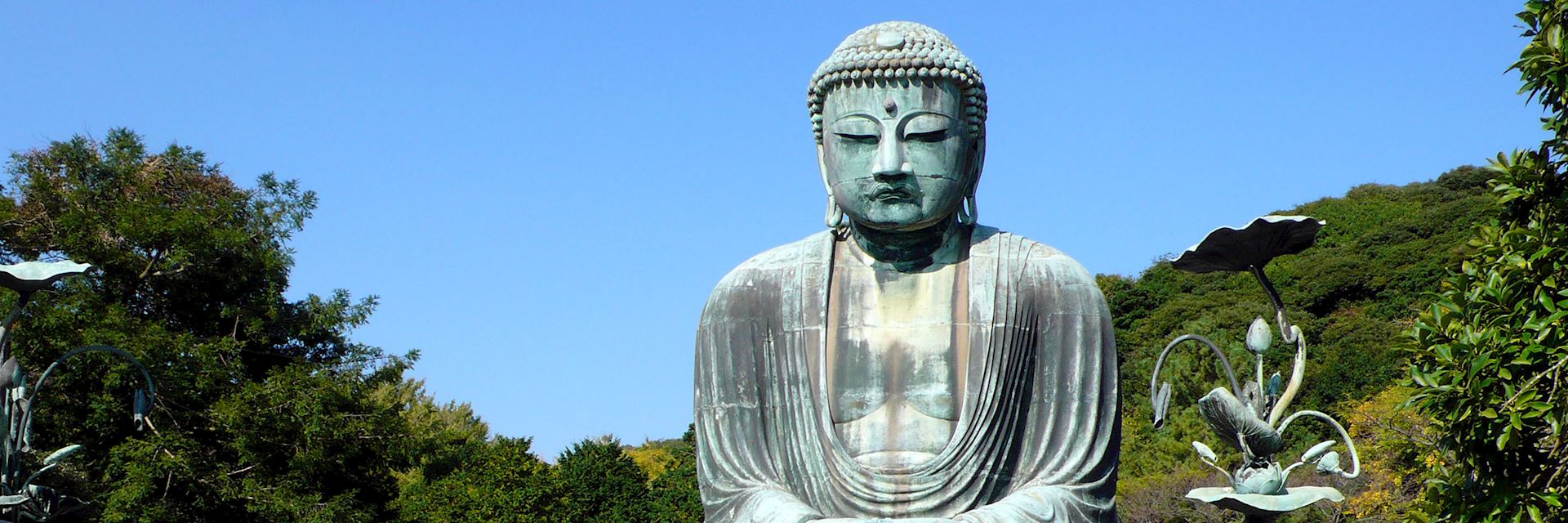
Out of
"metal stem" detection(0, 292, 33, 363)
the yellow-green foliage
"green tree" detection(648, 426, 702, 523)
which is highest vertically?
"green tree" detection(648, 426, 702, 523)

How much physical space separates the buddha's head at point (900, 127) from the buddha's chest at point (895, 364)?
1.00 ft

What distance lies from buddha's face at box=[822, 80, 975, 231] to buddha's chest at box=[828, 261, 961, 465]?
Result: 324mm

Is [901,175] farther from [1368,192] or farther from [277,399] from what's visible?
[1368,192]

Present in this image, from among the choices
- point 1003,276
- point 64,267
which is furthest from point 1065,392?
point 64,267

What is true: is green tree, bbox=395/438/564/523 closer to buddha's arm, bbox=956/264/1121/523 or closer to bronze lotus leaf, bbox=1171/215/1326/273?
bronze lotus leaf, bbox=1171/215/1326/273

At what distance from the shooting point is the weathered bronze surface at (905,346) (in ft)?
26.7

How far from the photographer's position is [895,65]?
27.5 feet

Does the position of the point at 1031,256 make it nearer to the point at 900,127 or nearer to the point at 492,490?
the point at 900,127

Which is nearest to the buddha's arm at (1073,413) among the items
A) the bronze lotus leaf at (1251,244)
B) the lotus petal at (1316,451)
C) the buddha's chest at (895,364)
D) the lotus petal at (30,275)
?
the buddha's chest at (895,364)

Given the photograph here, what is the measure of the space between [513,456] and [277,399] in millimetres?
8737

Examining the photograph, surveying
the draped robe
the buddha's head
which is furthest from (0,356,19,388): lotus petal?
the buddha's head

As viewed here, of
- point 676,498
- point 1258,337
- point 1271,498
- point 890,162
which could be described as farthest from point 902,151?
point 676,498

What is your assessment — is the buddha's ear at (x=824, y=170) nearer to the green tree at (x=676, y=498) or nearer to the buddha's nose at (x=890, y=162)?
the buddha's nose at (x=890, y=162)

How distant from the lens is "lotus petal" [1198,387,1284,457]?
11852 millimetres
